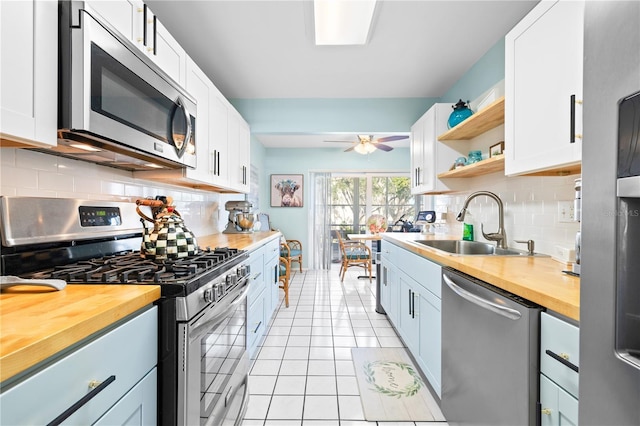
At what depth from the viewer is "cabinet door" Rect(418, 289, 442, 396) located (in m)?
1.60

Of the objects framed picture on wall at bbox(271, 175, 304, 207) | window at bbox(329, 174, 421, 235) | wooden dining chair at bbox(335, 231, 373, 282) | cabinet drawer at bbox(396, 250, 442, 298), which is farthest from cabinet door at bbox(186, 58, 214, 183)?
window at bbox(329, 174, 421, 235)

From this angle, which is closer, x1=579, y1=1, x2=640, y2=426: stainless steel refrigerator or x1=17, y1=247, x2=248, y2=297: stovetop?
x1=579, y1=1, x2=640, y2=426: stainless steel refrigerator

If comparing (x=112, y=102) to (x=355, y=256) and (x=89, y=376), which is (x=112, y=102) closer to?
(x=89, y=376)

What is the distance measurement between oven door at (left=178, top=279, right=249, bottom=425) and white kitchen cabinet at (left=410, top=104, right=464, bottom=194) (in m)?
2.04

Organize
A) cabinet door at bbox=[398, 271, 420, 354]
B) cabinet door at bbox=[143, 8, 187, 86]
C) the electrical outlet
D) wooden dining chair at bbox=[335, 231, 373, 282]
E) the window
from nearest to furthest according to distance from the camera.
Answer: cabinet door at bbox=[143, 8, 187, 86]
the electrical outlet
cabinet door at bbox=[398, 271, 420, 354]
wooden dining chair at bbox=[335, 231, 373, 282]
the window

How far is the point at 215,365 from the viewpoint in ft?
3.96

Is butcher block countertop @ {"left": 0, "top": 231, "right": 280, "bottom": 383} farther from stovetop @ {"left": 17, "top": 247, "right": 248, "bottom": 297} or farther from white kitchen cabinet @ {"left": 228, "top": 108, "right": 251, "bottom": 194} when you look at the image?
white kitchen cabinet @ {"left": 228, "top": 108, "right": 251, "bottom": 194}

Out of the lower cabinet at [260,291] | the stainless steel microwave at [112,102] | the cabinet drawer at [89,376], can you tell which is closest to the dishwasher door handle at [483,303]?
the cabinet drawer at [89,376]

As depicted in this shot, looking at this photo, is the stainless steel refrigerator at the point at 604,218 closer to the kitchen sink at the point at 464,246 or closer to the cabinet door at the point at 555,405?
the cabinet door at the point at 555,405

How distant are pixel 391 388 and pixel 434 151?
2001 mm

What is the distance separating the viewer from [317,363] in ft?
7.08

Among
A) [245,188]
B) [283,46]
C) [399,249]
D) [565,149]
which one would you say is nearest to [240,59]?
[283,46]

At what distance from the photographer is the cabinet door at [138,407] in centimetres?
71

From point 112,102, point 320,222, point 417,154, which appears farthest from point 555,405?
point 320,222
